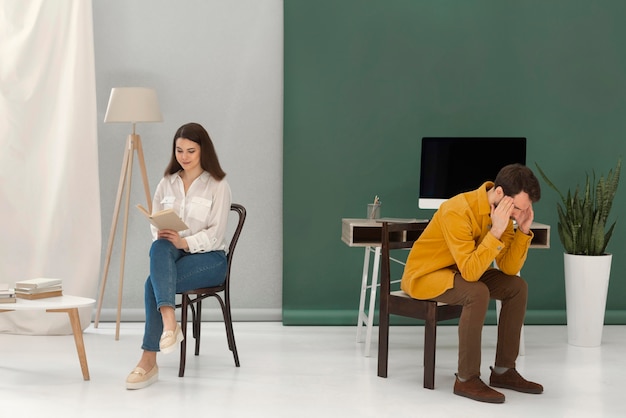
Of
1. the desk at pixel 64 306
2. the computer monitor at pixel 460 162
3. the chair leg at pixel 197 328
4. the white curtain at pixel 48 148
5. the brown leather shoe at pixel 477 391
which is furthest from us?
the white curtain at pixel 48 148

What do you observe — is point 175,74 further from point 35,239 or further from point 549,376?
point 549,376

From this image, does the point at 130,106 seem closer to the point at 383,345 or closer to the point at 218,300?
the point at 218,300

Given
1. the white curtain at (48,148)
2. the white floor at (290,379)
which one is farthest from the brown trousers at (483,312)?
the white curtain at (48,148)

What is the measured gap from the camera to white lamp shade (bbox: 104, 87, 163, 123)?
463cm

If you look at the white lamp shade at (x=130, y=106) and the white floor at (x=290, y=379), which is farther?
the white lamp shade at (x=130, y=106)

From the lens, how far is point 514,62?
5.20 m

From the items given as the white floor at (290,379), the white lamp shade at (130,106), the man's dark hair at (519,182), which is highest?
the white lamp shade at (130,106)

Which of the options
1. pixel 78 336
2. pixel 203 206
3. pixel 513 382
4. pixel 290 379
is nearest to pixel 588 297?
pixel 513 382

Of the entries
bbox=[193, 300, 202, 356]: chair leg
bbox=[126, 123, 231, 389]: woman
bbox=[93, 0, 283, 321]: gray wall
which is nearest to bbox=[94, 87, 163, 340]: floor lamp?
bbox=[93, 0, 283, 321]: gray wall

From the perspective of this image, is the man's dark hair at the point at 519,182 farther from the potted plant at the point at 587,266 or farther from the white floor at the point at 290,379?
the potted plant at the point at 587,266

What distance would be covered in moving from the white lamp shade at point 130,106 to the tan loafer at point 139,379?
163 cm

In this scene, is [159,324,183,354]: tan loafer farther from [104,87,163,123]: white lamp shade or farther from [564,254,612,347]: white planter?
[564,254,612,347]: white planter

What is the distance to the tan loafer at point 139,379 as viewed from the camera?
11.8 ft

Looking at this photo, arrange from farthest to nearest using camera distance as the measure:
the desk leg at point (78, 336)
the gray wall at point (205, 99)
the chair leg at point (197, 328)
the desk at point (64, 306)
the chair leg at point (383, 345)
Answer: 1. the gray wall at point (205, 99)
2. the chair leg at point (197, 328)
3. the chair leg at point (383, 345)
4. the desk leg at point (78, 336)
5. the desk at point (64, 306)
